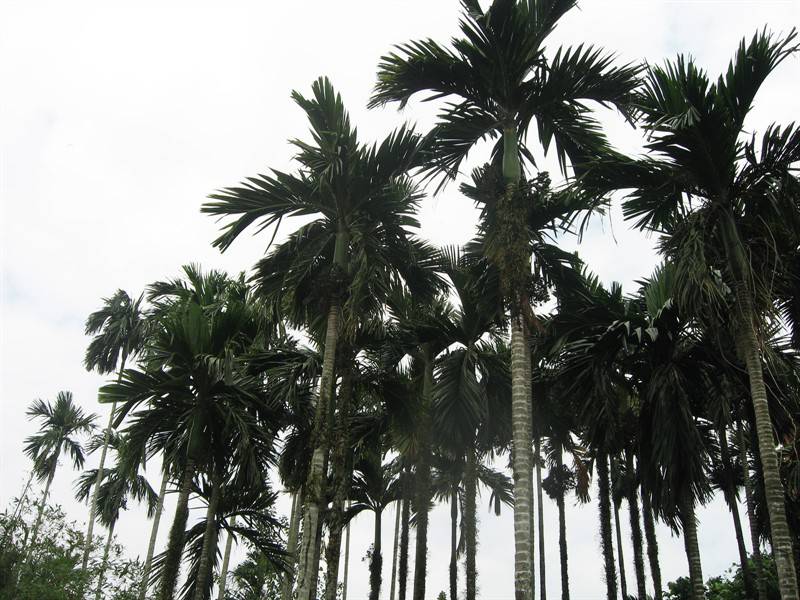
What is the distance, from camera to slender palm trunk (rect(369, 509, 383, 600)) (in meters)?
20.5

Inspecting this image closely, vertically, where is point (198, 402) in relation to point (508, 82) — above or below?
below

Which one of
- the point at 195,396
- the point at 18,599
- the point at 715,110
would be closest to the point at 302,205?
the point at 195,396

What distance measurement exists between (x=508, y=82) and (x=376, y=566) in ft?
50.5

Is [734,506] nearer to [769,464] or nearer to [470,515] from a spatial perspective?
[470,515]

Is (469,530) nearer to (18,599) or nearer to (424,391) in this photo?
(424,391)

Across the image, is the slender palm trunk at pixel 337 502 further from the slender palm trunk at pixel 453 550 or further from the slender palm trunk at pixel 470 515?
the slender palm trunk at pixel 453 550

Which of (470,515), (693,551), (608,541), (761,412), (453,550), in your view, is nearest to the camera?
(761,412)

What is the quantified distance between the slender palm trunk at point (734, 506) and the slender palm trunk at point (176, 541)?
11.8 metres

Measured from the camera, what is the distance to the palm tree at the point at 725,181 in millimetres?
9500

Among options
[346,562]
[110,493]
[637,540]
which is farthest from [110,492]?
[637,540]

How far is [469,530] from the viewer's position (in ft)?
54.1

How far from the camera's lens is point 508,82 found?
1034 cm

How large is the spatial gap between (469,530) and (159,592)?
23.9 feet

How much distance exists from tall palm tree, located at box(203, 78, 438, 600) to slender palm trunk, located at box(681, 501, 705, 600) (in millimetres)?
6300
